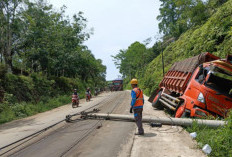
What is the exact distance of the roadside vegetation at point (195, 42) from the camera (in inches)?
220

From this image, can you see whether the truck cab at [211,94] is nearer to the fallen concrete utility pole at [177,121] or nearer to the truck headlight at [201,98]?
the truck headlight at [201,98]

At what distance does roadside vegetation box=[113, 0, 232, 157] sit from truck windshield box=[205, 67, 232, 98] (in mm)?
2106

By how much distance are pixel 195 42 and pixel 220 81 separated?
16335mm

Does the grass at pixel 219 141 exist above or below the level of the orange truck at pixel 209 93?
below

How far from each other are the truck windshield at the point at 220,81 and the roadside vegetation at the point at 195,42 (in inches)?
82.9

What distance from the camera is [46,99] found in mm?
21078

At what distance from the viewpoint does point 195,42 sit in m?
23.2

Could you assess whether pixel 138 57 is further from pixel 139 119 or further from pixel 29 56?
pixel 139 119

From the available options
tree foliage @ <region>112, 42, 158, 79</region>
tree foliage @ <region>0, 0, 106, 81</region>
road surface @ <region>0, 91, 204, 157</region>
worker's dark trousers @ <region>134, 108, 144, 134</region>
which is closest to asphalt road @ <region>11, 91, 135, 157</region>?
road surface @ <region>0, 91, 204, 157</region>

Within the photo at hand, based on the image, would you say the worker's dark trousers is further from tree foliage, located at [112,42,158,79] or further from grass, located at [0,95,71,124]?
tree foliage, located at [112,42,158,79]

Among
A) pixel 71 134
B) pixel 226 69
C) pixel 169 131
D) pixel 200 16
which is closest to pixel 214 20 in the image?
pixel 200 16

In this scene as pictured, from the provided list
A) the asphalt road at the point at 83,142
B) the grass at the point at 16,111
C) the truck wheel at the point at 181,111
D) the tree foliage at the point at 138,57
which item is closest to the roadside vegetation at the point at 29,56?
the grass at the point at 16,111

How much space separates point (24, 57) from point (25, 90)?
18.9 ft

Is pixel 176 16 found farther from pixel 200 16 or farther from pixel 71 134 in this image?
pixel 71 134
